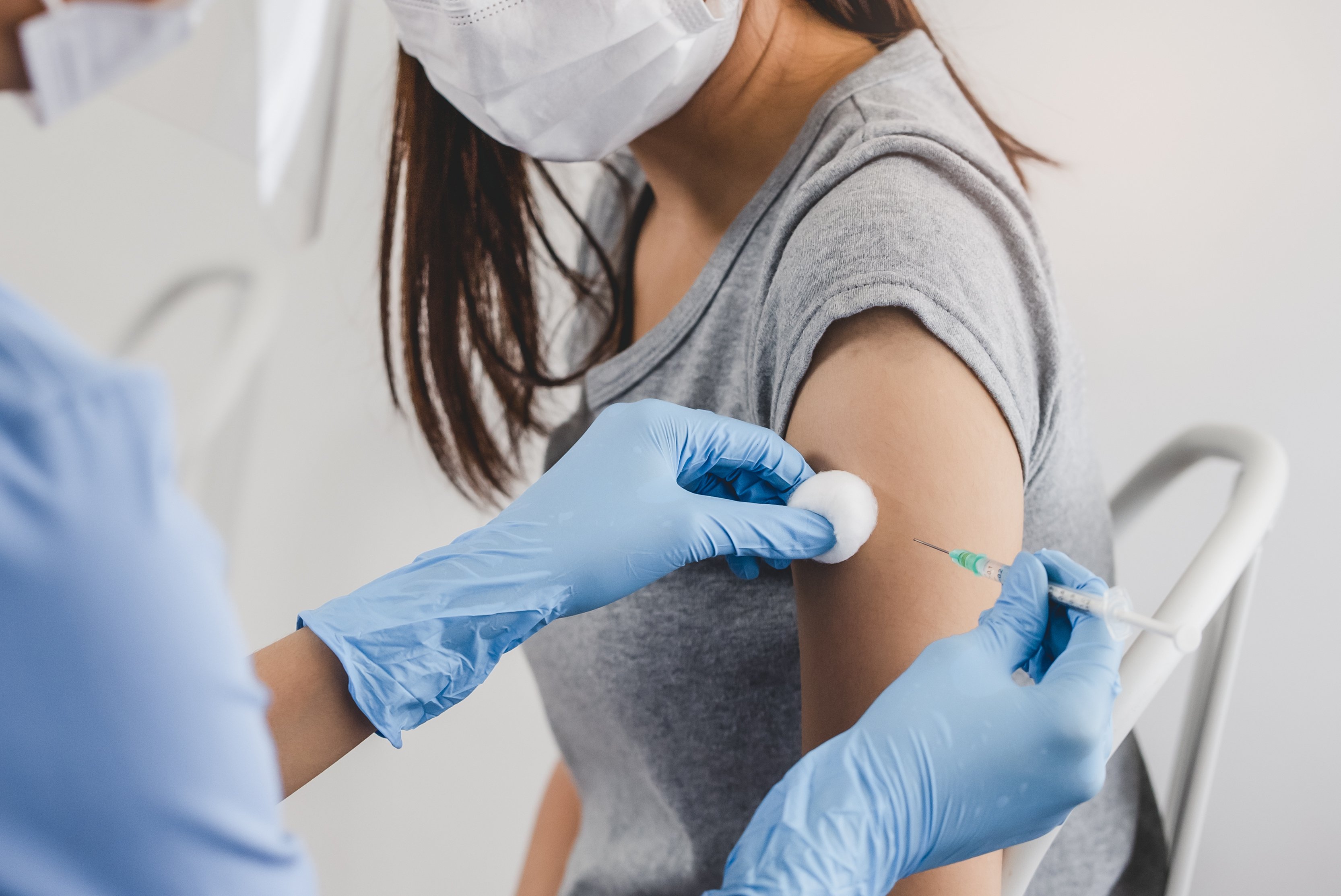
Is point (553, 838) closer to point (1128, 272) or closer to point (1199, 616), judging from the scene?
point (1199, 616)

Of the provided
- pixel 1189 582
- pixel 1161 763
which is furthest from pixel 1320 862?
pixel 1189 582

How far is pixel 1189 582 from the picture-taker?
609 millimetres

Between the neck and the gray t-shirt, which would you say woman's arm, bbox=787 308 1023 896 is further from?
the neck

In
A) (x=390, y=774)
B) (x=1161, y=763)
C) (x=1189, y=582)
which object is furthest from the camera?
(x=390, y=774)

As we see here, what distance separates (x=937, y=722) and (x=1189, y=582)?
0.24m

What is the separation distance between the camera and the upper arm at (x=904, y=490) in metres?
0.55

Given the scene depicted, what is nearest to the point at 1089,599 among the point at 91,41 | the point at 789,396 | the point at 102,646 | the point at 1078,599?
the point at 1078,599

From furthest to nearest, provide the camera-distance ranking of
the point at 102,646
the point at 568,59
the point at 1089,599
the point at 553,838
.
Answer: the point at 553,838 < the point at 568,59 < the point at 1089,599 < the point at 102,646

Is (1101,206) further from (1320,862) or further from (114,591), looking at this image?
(114,591)

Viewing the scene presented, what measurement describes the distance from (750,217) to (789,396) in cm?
21

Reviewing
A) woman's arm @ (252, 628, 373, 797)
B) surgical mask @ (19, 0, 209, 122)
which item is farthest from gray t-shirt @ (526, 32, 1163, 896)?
surgical mask @ (19, 0, 209, 122)

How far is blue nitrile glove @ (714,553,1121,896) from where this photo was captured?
50 cm

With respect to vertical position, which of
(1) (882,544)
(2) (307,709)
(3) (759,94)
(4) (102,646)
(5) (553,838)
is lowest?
(5) (553,838)

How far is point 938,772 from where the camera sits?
1.66ft
